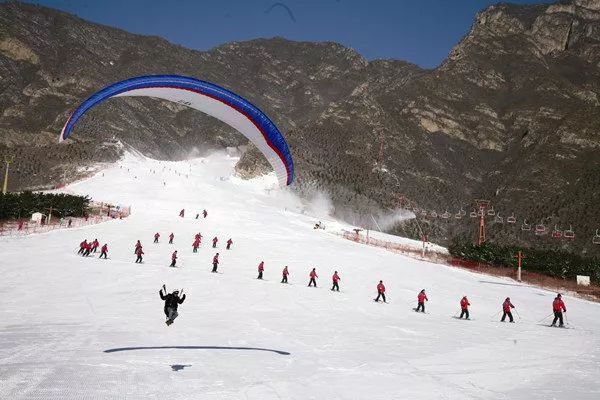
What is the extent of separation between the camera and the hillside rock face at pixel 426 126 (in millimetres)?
98500

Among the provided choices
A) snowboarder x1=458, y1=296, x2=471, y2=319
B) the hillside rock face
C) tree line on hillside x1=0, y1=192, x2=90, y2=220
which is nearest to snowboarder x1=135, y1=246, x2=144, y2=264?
snowboarder x1=458, y1=296, x2=471, y2=319

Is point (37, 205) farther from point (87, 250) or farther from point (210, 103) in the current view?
point (210, 103)

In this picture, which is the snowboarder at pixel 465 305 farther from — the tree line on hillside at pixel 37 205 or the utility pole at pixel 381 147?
the utility pole at pixel 381 147

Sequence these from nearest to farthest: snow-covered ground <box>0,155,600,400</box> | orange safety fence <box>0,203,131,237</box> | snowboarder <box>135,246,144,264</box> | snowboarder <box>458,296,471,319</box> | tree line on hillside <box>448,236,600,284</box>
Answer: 1. snow-covered ground <box>0,155,600,400</box>
2. snowboarder <box>458,296,471,319</box>
3. snowboarder <box>135,246,144,264</box>
4. orange safety fence <box>0,203,131,237</box>
5. tree line on hillside <box>448,236,600,284</box>

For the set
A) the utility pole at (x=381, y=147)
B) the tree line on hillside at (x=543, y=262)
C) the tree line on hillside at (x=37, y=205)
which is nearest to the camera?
the tree line on hillside at (x=37, y=205)

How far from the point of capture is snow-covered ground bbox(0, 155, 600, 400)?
7.16 meters

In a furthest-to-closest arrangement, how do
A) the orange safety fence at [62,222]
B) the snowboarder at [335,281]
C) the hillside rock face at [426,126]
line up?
the hillside rock face at [426,126] < the orange safety fence at [62,222] < the snowboarder at [335,281]

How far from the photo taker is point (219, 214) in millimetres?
47062

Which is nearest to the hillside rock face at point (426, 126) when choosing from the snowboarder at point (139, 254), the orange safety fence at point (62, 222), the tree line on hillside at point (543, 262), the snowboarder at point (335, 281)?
the orange safety fence at point (62, 222)

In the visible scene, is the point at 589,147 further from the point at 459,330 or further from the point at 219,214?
the point at 459,330

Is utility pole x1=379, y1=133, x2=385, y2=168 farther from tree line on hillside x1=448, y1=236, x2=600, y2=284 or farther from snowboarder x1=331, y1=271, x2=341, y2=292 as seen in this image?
snowboarder x1=331, y1=271, x2=341, y2=292

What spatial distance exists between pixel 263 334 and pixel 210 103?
6.08 m

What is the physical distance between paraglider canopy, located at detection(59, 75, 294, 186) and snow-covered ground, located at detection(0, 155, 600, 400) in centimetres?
448

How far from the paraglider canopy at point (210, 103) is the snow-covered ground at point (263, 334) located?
4.48 meters
